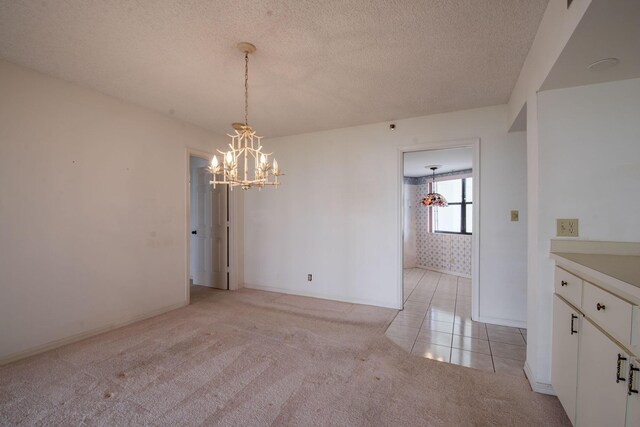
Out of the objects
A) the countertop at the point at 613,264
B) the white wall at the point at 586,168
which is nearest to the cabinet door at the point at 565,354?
the white wall at the point at 586,168

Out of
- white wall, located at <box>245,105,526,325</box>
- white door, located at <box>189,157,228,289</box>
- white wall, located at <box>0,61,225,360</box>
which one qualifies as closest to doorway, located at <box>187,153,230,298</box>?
white door, located at <box>189,157,228,289</box>

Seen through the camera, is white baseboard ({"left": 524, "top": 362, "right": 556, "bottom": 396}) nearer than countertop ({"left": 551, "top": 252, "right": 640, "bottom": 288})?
No

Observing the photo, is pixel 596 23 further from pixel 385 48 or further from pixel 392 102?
pixel 392 102

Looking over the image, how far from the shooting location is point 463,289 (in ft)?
15.7

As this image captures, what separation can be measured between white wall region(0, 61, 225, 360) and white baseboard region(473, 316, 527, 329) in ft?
12.7

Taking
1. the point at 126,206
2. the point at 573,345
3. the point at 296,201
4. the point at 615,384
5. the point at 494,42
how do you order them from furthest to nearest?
the point at 296,201 < the point at 126,206 < the point at 494,42 < the point at 573,345 < the point at 615,384

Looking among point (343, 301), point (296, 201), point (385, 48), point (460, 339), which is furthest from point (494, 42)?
point (343, 301)

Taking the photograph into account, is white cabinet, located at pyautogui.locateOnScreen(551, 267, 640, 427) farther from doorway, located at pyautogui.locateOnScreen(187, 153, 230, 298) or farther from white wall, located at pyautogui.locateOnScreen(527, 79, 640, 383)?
doorway, located at pyautogui.locateOnScreen(187, 153, 230, 298)

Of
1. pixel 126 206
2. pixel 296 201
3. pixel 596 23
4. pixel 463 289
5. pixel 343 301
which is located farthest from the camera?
pixel 463 289

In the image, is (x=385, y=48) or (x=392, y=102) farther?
(x=392, y=102)

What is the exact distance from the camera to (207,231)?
4906 millimetres

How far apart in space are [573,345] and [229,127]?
13.8 ft

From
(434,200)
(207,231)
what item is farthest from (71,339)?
(434,200)

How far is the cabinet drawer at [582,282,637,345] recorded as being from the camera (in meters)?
1.09
